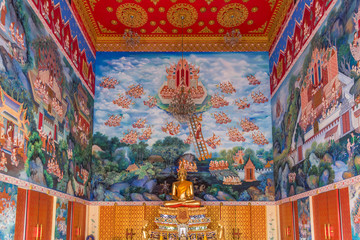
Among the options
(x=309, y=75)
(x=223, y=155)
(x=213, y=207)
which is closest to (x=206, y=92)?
(x=223, y=155)

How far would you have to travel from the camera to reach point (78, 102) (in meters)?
12.7

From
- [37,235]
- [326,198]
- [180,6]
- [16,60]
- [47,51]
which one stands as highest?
[180,6]

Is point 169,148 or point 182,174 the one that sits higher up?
point 169,148

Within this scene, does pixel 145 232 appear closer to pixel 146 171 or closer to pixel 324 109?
pixel 146 171

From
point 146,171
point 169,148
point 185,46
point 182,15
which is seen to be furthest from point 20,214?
point 185,46

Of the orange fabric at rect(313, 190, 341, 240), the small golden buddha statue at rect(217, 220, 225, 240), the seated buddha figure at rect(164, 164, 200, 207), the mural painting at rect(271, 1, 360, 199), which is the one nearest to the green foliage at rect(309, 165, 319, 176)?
the mural painting at rect(271, 1, 360, 199)

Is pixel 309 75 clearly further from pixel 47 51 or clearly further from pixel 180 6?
pixel 47 51

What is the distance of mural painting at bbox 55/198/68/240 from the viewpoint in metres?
10.3

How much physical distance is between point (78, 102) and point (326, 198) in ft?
25.5

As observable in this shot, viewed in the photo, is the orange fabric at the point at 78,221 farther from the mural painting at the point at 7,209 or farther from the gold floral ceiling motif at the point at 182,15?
the gold floral ceiling motif at the point at 182,15

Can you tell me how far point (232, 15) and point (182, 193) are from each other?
638cm

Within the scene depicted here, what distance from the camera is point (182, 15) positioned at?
14.1 meters

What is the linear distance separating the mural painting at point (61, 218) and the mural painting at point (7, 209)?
257 cm

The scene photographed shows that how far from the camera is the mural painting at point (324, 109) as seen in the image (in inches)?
305
